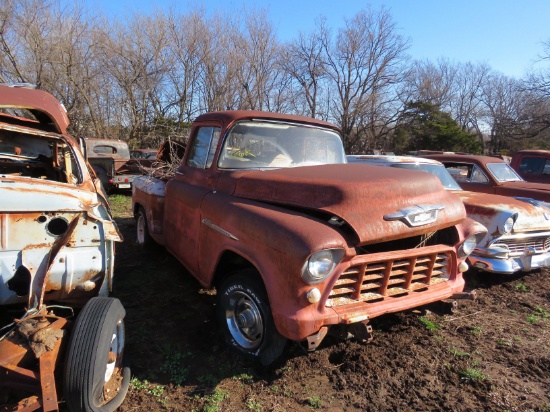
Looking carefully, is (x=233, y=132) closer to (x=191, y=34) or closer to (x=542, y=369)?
(x=542, y=369)

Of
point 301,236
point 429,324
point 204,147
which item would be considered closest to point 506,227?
point 429,324

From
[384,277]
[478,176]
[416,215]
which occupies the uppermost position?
[478,176]

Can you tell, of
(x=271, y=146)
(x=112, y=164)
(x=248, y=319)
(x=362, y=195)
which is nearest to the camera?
(x=362, y=195)

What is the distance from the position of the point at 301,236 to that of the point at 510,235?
12.7 feet

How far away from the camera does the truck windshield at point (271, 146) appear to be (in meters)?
3.69

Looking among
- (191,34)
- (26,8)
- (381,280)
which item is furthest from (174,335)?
(191,34)

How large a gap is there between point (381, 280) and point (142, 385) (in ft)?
6.39

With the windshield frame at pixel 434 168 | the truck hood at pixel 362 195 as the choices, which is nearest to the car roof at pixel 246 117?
the truck hood at pixel 362 195

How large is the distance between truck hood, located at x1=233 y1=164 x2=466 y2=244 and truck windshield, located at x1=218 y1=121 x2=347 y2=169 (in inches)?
14.5

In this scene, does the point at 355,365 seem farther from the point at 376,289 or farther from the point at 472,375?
the point at 472,375

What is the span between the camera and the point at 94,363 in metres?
2.12

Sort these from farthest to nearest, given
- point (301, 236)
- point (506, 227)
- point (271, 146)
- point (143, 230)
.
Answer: point (143, 230) < point (506, 227) < point (271, 146) < point (301, 236)

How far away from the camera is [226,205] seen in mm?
3166

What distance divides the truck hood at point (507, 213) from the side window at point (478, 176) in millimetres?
2082
